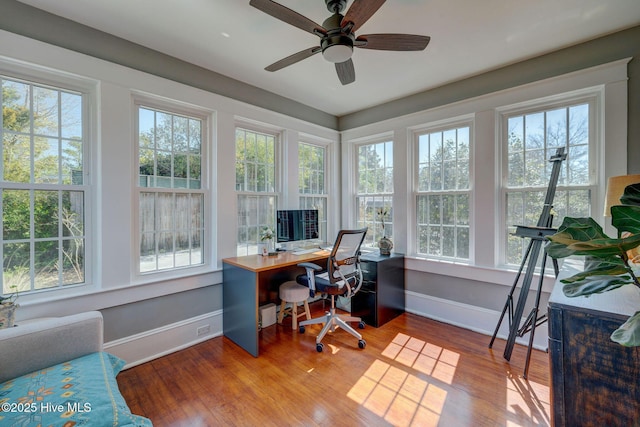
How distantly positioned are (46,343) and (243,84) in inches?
107

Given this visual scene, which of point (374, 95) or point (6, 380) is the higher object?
point (374, 95)

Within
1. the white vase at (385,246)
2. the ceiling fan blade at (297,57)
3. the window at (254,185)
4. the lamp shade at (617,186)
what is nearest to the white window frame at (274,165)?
the window at (254,185)

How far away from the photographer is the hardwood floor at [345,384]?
171cm

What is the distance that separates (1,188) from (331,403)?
8.75 feet

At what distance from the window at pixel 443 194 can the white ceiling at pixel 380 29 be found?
2.35ft

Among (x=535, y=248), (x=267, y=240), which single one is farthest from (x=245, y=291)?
(x=535, y=248)

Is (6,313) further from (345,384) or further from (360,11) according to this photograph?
(360,11)

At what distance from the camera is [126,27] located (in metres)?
2.08

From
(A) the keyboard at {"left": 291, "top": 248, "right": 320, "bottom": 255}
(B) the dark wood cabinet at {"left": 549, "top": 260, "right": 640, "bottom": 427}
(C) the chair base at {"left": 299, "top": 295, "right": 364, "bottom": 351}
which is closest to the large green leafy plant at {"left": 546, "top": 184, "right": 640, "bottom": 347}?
(B) the dark wood cabinet at {"left": 549, "top": 260, "right": 640, "bottom": 427}

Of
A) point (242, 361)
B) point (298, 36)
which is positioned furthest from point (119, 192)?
point (298, 36)

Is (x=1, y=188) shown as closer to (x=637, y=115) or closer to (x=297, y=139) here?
(x=297, y=139)

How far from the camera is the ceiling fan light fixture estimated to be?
1.65 metres

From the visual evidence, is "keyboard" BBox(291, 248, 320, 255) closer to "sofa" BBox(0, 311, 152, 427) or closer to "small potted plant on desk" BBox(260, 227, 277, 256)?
"small potted plant on desk" BBox(260, 227, 277, 256)

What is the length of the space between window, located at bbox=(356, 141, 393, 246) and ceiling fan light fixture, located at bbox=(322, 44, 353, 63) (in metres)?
2.11
